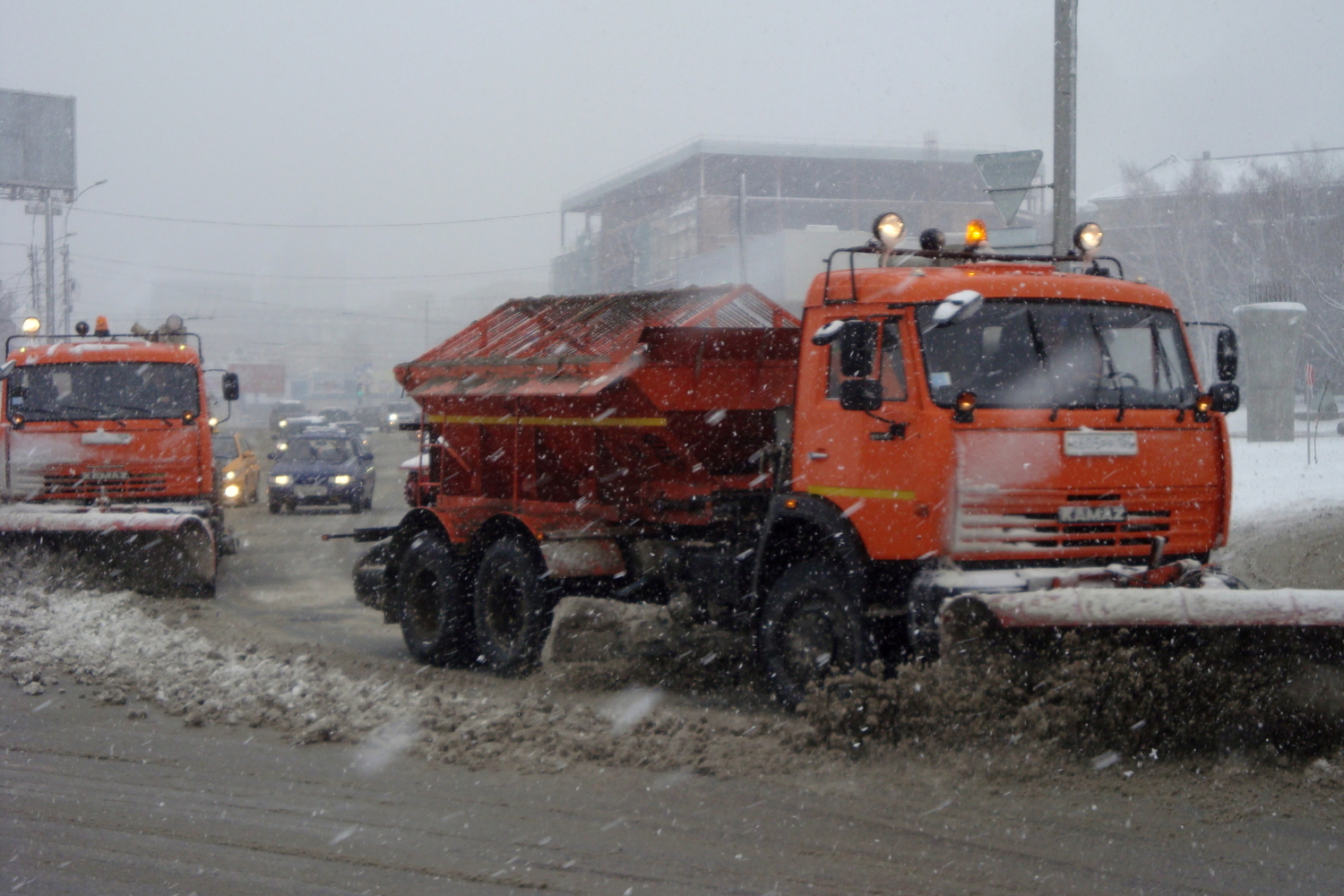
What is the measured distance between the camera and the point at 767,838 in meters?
5.54

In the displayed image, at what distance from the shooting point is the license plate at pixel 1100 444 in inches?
280

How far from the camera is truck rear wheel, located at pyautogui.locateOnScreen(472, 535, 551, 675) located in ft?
31.9

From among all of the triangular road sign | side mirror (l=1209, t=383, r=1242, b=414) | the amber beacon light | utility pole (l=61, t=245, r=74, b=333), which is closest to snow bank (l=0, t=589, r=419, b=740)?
the amber beacon light

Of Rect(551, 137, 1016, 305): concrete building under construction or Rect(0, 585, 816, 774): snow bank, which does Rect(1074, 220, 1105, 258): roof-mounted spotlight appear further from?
Rect(551, 137, 1016, 305): concrete building under construction

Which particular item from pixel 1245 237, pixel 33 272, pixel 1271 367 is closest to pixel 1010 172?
pixel 1271 367

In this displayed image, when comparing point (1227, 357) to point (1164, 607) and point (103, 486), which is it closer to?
point (1164, 607)

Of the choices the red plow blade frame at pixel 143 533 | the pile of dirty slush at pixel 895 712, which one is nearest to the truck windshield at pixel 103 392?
the red plow blade frame at pixel 143 533

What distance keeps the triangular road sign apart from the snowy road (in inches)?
237

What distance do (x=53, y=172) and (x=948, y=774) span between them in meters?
64.6

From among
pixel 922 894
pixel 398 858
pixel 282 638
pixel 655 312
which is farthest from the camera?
pixel 282 638

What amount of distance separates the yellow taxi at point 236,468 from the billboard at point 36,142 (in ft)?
129

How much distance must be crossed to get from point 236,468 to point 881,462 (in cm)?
2270

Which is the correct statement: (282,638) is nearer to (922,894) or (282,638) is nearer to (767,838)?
(767,838)

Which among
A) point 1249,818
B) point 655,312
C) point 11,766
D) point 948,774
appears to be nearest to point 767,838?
point 948,774
